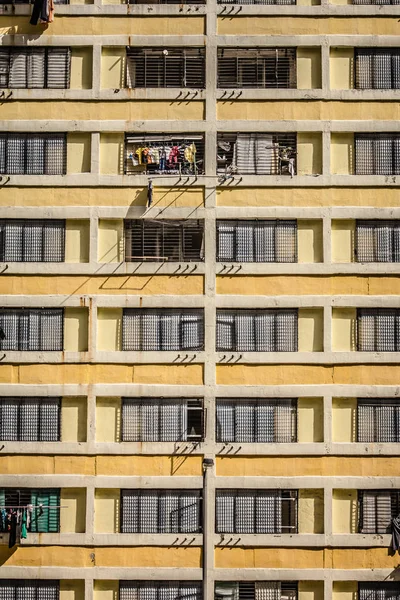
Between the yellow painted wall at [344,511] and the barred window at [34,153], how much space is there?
46.1 feet

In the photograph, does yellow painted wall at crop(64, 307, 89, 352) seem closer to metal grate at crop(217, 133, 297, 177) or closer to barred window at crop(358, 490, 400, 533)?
metal grate at crop(217, 133, 297, 177)

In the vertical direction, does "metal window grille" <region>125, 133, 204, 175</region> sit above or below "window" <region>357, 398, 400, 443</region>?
above

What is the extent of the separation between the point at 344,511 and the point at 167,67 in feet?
51.6

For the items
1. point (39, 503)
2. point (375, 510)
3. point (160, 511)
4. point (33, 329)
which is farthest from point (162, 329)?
point (375, 510)

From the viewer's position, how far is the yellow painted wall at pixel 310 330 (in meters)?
20.9

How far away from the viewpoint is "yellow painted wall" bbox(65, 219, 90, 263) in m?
21.1

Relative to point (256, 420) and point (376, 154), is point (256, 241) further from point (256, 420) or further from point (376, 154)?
point (256, 420)

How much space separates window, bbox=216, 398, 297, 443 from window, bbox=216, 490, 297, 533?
5.60ft

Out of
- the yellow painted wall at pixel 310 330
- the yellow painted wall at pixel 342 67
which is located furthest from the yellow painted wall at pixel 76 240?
the yellow painted wall at pixel 342 67

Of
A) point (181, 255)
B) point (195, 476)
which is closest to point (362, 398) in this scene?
point (195, 476)

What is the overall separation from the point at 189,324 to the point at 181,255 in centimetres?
231

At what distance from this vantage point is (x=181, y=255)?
2116 centimetres

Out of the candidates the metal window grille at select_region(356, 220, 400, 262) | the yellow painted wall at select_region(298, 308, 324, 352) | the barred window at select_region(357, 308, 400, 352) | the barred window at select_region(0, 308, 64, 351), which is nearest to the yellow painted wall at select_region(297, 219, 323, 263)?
the metal window grille at select_region(356, 220, 400, 262)

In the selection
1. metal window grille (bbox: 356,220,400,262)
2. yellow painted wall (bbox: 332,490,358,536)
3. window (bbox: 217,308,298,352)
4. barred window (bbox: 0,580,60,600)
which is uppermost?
metal window grille (bbox: 356,220,400,262)
